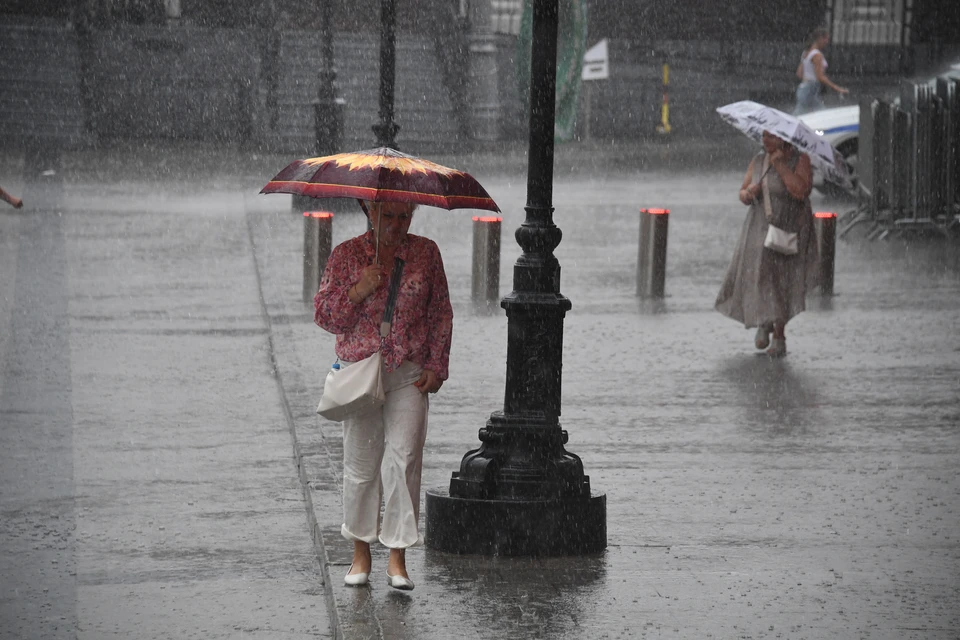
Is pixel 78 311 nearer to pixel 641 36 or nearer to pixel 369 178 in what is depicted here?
pixel 369 178

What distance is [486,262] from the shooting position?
14133mm

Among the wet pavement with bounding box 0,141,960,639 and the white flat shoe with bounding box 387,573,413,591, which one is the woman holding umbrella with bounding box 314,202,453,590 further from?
the wet pavement with bounding box 0,141,960,639

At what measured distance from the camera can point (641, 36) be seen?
3541cm

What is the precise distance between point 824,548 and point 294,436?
10.5 feet

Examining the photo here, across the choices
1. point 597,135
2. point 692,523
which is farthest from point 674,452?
point 597,135

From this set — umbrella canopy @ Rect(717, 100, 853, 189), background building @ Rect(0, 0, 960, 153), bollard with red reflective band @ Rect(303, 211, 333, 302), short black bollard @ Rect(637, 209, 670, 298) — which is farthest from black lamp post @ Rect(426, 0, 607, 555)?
background building @ Rect(0, 0, 960, 153)

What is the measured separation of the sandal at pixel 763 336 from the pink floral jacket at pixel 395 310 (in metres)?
6.00

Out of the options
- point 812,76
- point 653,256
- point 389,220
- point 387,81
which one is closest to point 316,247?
point 387,81

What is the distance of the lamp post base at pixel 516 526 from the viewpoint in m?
6.66

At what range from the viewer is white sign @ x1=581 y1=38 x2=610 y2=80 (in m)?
30.4

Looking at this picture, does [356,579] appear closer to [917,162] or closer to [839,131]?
[917,162]

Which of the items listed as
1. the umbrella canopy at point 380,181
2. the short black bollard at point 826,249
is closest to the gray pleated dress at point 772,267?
the short black bollard at point 826,249

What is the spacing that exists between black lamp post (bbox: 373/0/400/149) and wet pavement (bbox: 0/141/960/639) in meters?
1.44

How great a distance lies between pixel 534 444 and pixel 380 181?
1412mm
